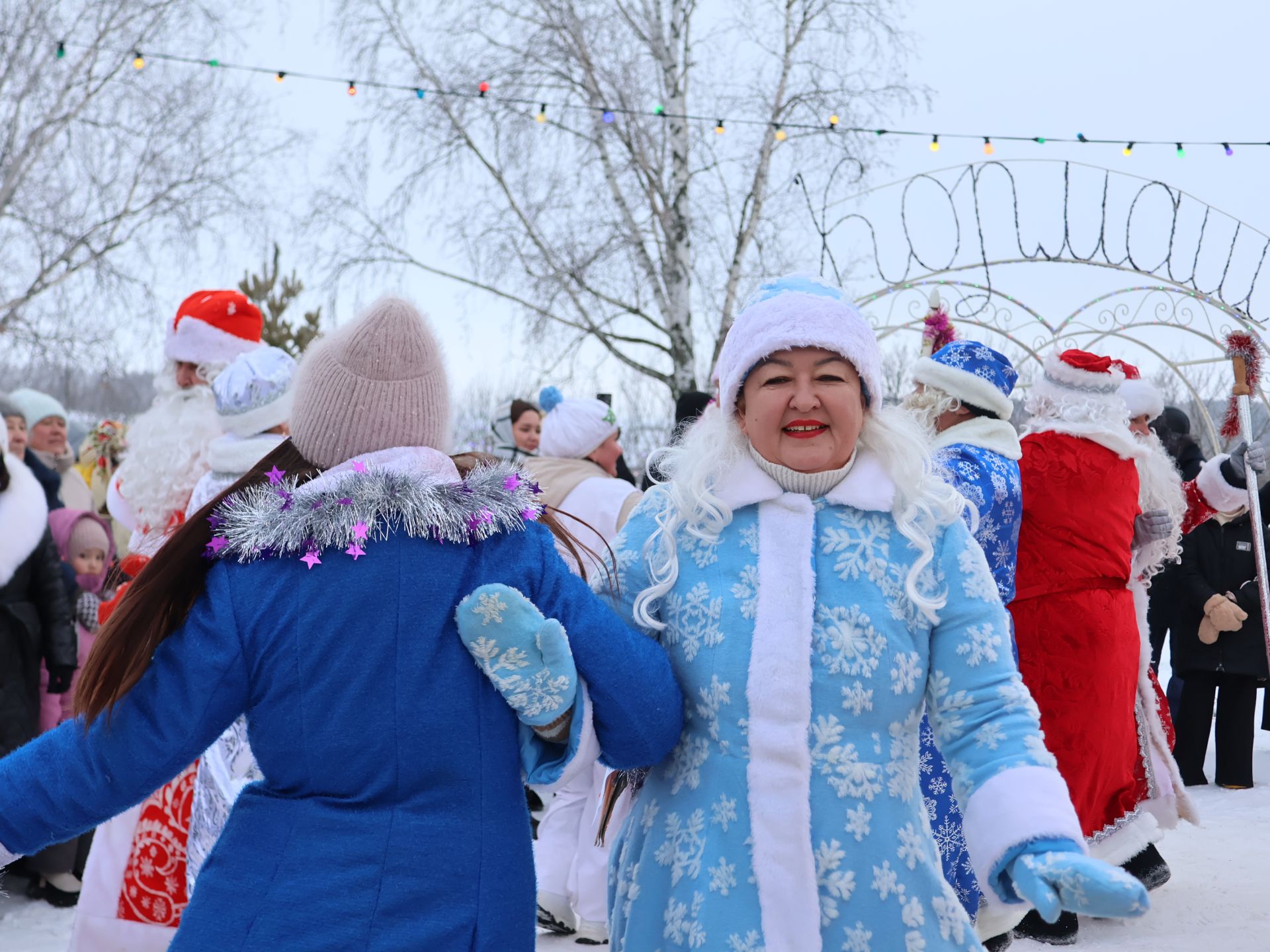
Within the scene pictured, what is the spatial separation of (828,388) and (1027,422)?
3.00 m

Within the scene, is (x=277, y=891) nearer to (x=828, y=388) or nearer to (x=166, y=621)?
(x=166, y=621)

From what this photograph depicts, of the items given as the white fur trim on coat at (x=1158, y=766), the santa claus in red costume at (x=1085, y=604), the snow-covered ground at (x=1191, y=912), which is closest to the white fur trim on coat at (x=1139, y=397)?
the santa claus in red costume at (x=1085, y=604)

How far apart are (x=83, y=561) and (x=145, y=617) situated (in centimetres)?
450

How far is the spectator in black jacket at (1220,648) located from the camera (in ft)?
24.5

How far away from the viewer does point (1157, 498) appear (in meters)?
5.39

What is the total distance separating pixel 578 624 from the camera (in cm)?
201

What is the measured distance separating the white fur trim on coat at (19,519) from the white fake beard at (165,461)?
4.60ft

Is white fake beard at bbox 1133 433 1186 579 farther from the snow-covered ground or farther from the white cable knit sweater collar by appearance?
the white cable knit sweater collar

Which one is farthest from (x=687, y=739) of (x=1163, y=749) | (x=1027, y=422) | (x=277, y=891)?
(x=1163, y=749)

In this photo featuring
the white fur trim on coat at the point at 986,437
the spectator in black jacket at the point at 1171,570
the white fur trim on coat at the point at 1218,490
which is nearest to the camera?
the white fur trim on coat at the point at 986,437

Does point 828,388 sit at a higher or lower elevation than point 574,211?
lower

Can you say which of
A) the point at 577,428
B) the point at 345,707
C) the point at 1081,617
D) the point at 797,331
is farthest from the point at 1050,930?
the point at 345,707

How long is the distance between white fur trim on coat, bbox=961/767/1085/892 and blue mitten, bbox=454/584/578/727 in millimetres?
697

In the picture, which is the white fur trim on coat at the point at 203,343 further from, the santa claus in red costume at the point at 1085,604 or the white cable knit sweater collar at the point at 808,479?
the santa claus in red costume at the point at 1085,604
